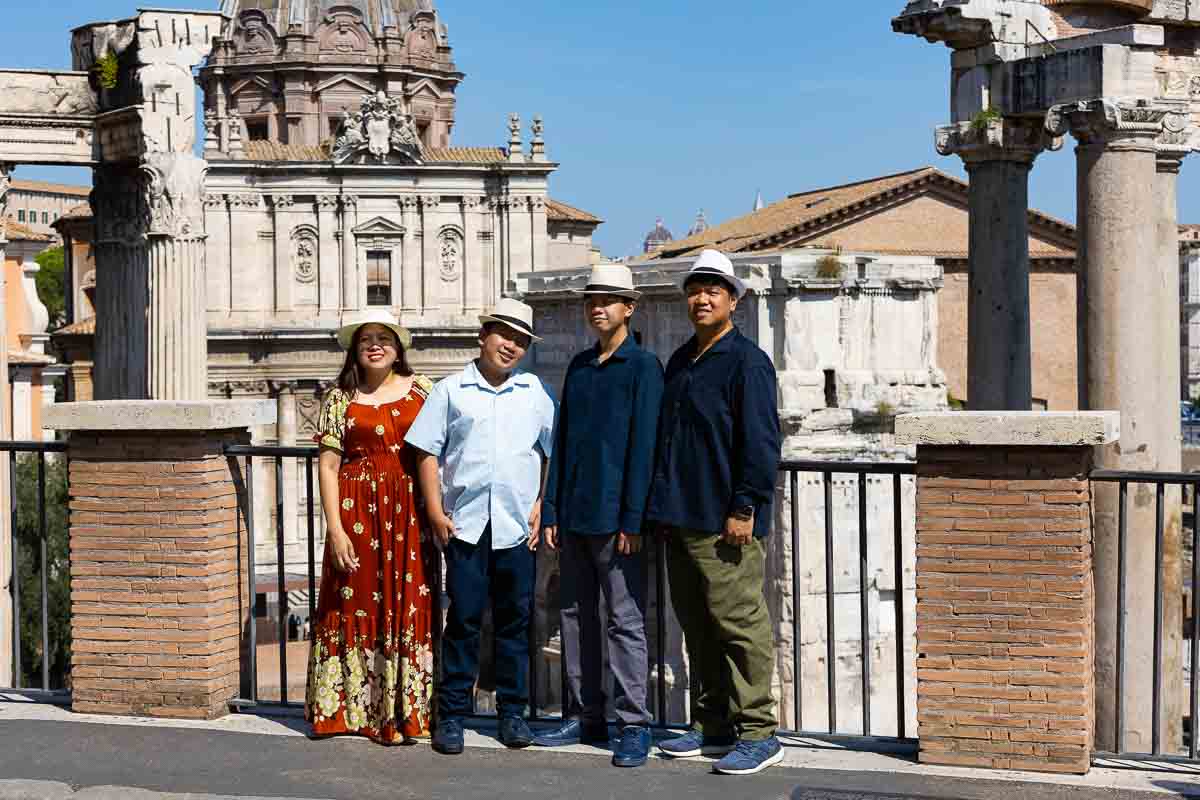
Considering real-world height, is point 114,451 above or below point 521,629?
above

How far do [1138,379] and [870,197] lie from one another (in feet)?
135

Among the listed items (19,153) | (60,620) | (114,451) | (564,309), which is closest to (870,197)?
(564,309)

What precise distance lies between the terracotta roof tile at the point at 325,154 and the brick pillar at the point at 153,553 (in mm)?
44624

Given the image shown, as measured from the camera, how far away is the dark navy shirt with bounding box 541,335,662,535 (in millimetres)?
6695

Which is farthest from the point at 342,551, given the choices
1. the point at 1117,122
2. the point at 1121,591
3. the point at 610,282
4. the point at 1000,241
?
the point at 1000,241

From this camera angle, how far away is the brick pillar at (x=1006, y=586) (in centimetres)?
646

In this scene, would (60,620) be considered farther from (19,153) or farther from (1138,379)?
(1138,379)

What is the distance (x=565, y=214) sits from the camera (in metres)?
59.2

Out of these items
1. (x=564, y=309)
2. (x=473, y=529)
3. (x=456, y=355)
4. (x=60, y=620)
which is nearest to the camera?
Answer: (x=473, y=529)

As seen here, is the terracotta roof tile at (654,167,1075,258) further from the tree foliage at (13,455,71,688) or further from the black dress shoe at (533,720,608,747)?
the black dress shoe at (533,720,608,747)

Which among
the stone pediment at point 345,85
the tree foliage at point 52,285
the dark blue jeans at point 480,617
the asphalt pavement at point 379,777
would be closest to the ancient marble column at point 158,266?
the asphalt pavement at point 379,777

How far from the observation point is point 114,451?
752cm

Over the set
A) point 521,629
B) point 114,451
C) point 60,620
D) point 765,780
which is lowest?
point 60,620

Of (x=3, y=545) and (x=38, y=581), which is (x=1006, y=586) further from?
(x=38, y=581)
